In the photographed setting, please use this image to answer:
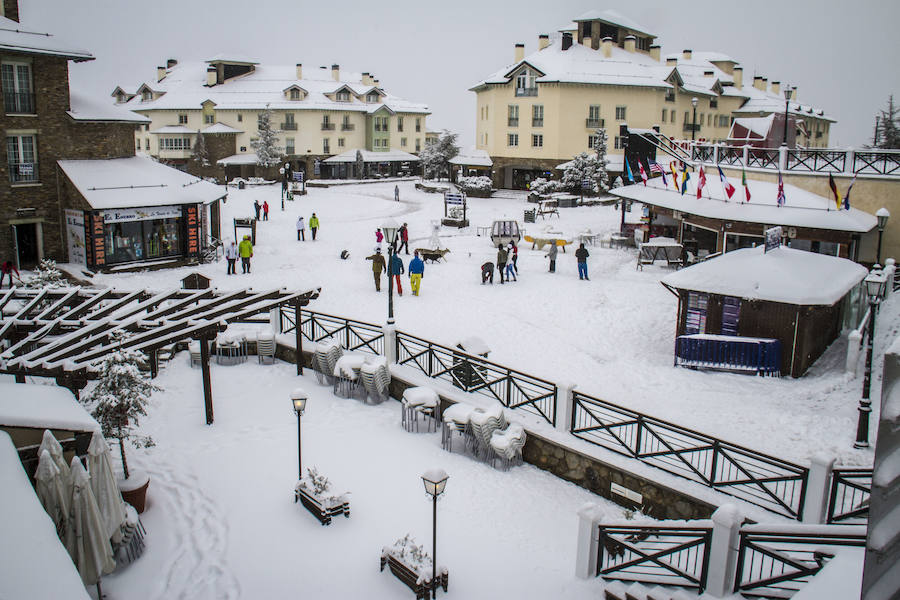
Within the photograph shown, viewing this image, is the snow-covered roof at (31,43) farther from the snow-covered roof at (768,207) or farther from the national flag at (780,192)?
the national flag at (780,192)

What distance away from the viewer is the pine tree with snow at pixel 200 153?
6225 centimetres

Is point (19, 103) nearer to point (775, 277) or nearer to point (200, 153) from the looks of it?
point (775, 277)

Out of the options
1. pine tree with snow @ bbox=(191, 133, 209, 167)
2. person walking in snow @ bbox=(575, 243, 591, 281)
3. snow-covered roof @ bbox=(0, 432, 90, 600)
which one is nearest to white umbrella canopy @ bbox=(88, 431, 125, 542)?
snow-covered roof @ bbox=(0, 432, 90, 600)

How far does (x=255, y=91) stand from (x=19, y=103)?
1667 inches

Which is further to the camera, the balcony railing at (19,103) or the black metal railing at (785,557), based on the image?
the balcony railing at (19,103)

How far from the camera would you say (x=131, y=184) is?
2709 centimetres

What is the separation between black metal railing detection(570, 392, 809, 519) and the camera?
9.28 m

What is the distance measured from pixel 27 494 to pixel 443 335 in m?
12.0

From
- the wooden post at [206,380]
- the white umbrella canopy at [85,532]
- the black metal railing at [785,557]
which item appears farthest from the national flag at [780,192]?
the white umbrella canopy at [85,532]

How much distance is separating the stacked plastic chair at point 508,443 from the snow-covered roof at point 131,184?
66.4 ft

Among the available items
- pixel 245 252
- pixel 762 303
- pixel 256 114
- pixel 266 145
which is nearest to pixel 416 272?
pixel 245 252

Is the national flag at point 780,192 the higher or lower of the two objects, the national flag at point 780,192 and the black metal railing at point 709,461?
the higher

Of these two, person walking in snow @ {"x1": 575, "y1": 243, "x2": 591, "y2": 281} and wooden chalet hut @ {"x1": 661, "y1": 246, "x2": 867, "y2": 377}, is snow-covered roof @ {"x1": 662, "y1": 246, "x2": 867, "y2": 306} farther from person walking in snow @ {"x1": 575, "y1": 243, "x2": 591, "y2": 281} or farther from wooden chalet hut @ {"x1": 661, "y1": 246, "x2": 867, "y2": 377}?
person walking in snow @ {"x1": 575, "y1": 243, "x2": 591, "y2": 281}

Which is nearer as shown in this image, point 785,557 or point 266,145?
point 785,557
